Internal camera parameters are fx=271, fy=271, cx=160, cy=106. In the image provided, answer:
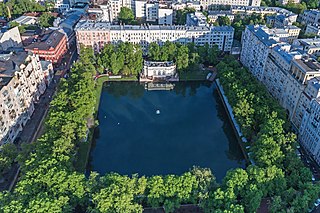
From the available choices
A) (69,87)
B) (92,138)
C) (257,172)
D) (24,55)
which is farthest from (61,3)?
(257,172)

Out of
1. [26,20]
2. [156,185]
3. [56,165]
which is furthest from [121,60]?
[26,20]

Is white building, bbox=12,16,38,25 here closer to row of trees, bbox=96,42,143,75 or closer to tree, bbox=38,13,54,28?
tree, bbox=38,13,54,28

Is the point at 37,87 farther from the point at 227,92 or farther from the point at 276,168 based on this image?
the point at 276,168

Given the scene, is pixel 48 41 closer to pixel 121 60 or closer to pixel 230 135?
pixel 121 60

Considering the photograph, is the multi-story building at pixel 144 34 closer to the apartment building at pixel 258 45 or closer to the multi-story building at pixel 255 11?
the apartment building at pixel 258 45

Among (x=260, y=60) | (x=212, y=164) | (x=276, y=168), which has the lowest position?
(x=212, y=164)

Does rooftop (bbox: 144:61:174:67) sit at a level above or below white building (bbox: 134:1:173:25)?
below

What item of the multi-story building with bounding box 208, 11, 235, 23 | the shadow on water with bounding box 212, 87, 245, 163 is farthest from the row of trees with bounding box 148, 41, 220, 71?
the multi-story building with bounding box 208, 11, 235, 23

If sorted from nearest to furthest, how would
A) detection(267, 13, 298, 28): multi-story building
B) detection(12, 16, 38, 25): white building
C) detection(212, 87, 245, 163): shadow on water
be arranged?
detection(212, 87, 245, 163): shadow on water < detection(267, 13, 298, 28): multi-story building < detection(12, 16, 38, 25): white building
